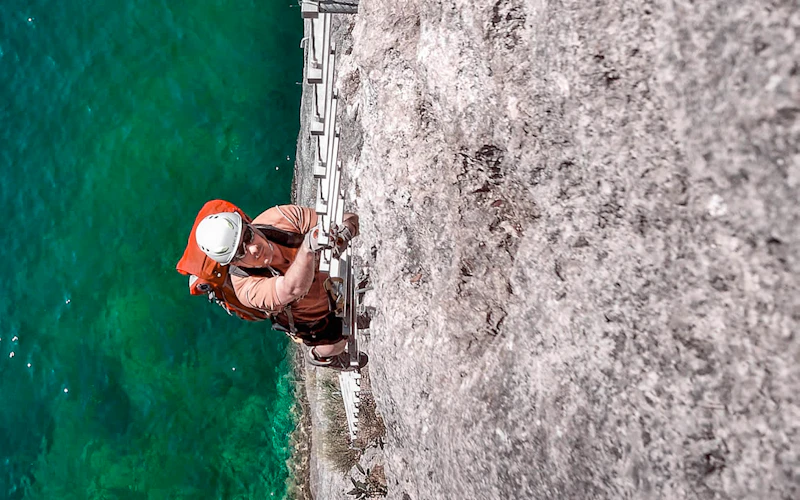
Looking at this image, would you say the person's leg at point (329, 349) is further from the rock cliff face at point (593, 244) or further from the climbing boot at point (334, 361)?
the rock cliff face at point (593, 244)

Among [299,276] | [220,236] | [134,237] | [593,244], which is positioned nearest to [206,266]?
[220,236]

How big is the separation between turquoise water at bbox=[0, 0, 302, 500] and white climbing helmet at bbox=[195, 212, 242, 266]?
167 inches

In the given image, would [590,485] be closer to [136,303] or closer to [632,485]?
[632,485]

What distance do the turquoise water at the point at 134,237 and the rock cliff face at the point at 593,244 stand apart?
4.43 meters

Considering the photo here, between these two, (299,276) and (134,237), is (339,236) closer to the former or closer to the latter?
(299,276)

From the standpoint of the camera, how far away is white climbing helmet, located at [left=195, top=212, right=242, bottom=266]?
3.07 metres

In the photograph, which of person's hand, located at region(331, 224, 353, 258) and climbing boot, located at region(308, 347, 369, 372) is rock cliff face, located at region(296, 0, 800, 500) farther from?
climbing boot, located at region(308, 347, 369, 372)

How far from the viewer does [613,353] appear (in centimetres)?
186

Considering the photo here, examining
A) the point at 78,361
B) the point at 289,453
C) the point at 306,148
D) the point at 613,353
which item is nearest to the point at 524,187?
the point at 613,353

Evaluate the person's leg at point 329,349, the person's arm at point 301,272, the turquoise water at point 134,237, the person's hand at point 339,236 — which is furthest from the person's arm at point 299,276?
the turquoise water at point 134,237

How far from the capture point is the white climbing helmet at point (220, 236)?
10.1 ft

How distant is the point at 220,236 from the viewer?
3.07 meters

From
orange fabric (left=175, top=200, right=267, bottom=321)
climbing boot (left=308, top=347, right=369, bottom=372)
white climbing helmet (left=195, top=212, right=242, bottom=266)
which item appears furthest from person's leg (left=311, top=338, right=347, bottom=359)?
white climbing helmet (left=195, top=212, right=242, bottom=266)

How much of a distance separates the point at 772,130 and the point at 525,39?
116 centimetres
